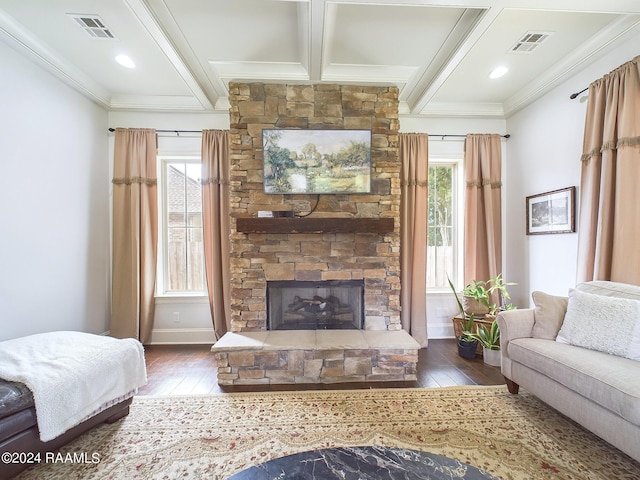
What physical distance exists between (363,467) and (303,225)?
6.21 feet

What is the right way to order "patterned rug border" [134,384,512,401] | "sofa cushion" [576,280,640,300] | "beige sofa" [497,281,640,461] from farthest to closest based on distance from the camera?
"patterned rug border" [134,384,512,401], "sofa cushion" [576,280,640,300], "beige sofa" [497,281,640,461]

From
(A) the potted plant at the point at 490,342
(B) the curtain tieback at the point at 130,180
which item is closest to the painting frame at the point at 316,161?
(B) the curtain tieback at the point at 130,180

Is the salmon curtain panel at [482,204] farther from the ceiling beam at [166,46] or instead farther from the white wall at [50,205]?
the white wall at [50,205]

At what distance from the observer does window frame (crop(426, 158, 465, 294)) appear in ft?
11.5

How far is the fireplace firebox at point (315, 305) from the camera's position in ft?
9.33

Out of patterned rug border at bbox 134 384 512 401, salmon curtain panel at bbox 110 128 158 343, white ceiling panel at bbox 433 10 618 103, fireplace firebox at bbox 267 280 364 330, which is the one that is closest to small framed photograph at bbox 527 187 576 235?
white ceiling panel at bbox 433 10 618 103

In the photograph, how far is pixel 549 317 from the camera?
2104mm

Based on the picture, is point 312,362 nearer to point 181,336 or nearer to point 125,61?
point 181,336

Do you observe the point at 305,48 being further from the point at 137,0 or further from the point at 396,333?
the point at 396,333

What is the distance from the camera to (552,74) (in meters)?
2.66

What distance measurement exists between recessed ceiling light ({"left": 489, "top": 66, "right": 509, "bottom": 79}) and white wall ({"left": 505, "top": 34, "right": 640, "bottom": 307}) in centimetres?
59

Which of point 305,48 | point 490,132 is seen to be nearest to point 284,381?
point 305,48

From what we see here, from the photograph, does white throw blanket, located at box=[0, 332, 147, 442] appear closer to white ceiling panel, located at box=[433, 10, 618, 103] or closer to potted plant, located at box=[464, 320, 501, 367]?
potted plant, located at box=[464, 320, 501, 367]

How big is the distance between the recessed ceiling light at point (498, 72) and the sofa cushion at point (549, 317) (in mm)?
2154
